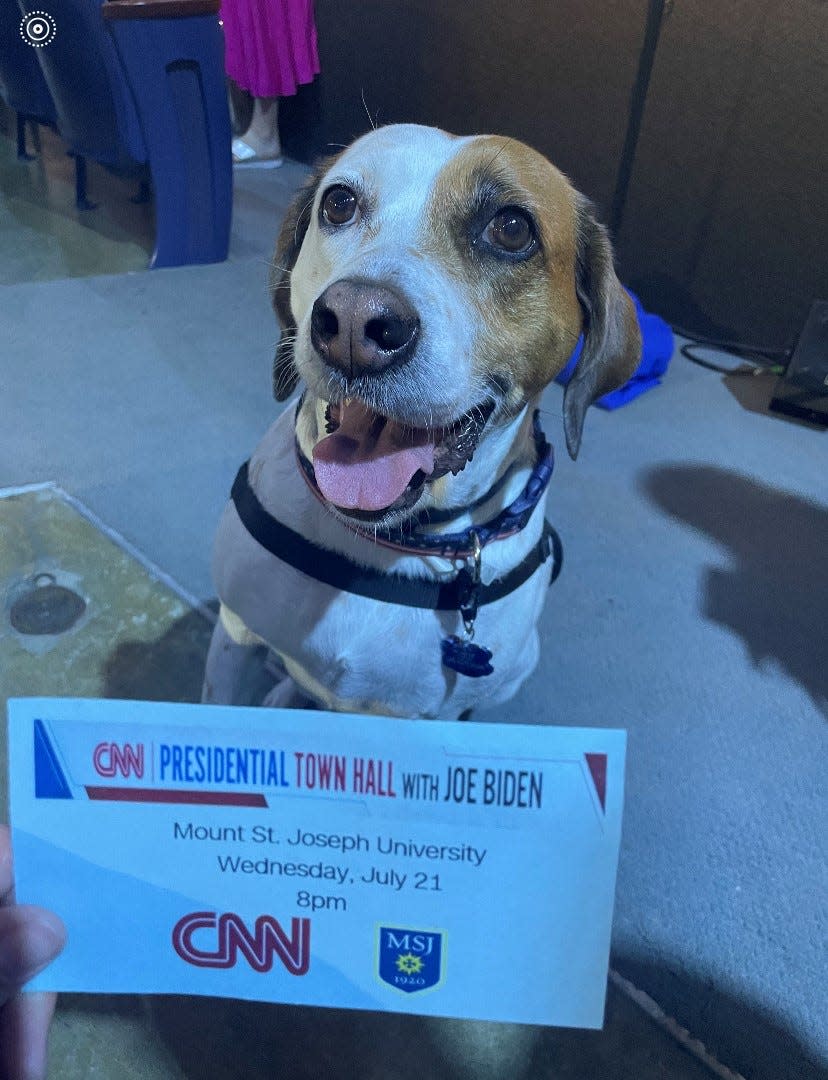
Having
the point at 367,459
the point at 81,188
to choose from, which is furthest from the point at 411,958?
the point at 81,188

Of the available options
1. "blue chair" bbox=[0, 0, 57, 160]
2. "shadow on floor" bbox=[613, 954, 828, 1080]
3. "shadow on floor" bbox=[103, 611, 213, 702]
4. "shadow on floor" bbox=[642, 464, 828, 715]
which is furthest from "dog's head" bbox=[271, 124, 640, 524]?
"blue chair" bbox=[0, 0, 57, 160]

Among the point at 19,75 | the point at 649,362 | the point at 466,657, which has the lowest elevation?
the point at 649,362

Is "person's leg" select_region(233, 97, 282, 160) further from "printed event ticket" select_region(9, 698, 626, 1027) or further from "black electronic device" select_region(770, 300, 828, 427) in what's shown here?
"printed event ticket" select_region(9, 698, 626, 1027)

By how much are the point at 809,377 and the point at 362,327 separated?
7.38 ft

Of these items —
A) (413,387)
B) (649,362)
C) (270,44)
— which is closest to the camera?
(413,387)

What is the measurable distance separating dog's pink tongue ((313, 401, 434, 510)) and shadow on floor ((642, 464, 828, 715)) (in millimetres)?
1221

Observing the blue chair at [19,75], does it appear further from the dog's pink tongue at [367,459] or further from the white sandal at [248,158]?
the dog's pink tongue at [367,459]

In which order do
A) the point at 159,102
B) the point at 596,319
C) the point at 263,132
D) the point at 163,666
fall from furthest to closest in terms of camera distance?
the point at 263,132 < the point at 159,102 < the point at 163,666 < the point at 596,319

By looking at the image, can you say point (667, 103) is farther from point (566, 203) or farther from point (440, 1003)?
point (440, 1003)

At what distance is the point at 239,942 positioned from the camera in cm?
83

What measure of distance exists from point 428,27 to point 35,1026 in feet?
12.6

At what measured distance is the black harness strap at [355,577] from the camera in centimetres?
105

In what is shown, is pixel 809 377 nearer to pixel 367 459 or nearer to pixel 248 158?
pixel 367 459

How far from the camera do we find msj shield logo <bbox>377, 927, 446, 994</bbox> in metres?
0.82
